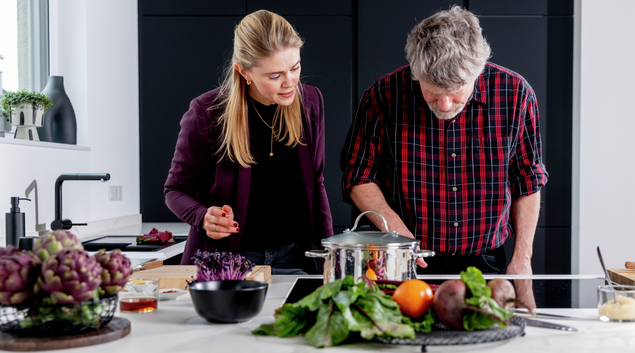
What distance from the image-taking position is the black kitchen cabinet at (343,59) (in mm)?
3277

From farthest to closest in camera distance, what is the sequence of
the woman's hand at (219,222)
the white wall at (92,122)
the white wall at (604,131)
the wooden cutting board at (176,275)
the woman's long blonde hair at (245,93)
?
the white wall at (604,131) → the white wall at (92,122) → the woman's long blonde hair at (245,93) → the woman's hand at (219,222) → the wooden cutting board at (176,275)

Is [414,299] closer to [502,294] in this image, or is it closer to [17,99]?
[502,294]

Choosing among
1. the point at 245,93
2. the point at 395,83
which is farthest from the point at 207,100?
the point at 395,83

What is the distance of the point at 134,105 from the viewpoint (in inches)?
132

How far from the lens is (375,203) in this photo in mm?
1770

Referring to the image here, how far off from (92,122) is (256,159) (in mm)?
1375

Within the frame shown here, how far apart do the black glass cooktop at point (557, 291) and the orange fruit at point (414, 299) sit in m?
0.33

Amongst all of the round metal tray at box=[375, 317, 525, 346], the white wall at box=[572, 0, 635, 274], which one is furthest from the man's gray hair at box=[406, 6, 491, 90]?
the white wall at box=[572, 0, 635, 274]

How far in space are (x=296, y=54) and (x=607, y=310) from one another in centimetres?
102

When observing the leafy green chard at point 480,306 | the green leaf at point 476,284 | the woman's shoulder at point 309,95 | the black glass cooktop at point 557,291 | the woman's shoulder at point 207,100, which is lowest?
the black glass cooktop at point 557,291

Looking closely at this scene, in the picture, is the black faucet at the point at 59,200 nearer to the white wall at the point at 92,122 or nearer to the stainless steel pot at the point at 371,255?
the white wall at the point at 92,122

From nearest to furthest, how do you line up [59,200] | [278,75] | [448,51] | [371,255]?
[371,255], [448,51], [278,75], [59,200]

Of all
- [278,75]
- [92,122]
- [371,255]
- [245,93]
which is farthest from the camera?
[92,122]

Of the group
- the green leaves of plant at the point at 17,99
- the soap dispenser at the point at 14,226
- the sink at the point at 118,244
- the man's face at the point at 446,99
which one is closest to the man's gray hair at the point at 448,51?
the man's face at the point at 446,99
